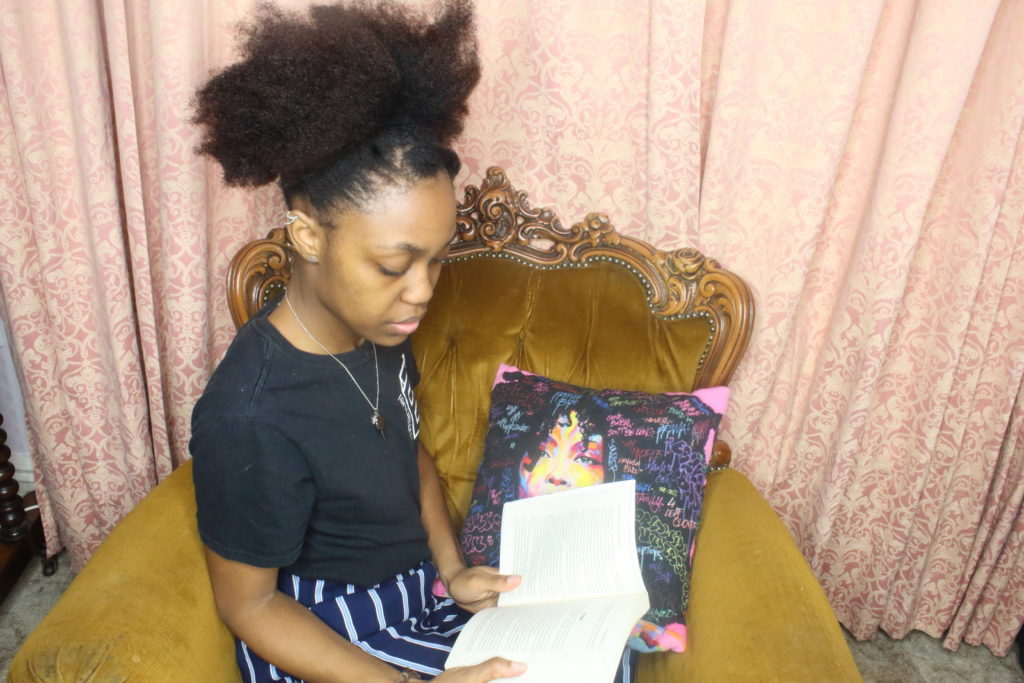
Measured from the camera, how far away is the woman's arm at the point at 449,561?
1150 mm

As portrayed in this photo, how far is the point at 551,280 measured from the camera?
54.5 inches

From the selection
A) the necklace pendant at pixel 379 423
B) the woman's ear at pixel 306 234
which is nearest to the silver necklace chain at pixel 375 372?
the necklace pendant at pixel 379 423

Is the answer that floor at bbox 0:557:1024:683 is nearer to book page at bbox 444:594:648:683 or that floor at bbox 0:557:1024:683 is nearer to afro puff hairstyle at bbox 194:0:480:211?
book page at bbox 444:594:648:683

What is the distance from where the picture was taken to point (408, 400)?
4.01 ft

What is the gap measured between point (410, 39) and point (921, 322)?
1257 mm

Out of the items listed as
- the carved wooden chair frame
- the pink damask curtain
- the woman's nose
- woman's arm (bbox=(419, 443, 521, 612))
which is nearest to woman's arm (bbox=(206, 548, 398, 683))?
woman's arm (bbox=(419, 443, 521, 612))

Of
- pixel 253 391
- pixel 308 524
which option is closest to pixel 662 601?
pixel 308 524

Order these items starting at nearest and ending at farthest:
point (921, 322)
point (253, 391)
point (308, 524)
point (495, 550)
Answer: point (253, 391) < point (308, 524) < point (495, 550) < point (921, 322)

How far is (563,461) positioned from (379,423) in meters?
0.34

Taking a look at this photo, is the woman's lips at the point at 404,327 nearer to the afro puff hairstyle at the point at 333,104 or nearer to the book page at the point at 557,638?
the afro puff hairstyle at the point at 333,104

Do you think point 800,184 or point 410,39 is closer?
point 410,39

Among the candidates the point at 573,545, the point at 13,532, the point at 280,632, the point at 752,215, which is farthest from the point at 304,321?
the point at 13,532

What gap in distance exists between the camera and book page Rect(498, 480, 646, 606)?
1051 millimetres

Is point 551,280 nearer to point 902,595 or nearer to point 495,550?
point 495,550
